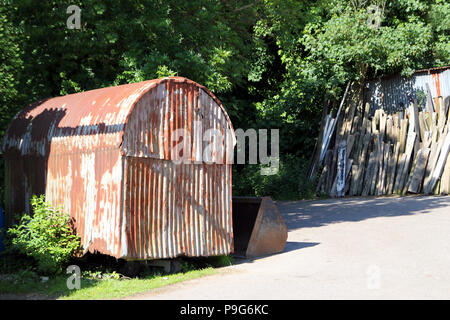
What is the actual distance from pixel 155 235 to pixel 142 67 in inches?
192

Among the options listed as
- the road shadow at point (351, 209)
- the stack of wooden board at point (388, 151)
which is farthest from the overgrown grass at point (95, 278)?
the stack of wooden board at point (388, 151)

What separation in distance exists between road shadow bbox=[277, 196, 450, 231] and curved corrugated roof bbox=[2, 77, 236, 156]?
5760 mm

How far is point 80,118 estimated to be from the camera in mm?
9844

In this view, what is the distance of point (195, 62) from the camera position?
12914 millimetres

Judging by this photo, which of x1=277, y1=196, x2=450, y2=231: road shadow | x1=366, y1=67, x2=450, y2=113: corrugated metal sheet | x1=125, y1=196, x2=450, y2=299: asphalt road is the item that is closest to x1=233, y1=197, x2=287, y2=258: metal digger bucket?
x1=125, y1=196, x2=450, y2=299: asphalt road

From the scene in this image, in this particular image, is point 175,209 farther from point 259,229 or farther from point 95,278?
point 259,229

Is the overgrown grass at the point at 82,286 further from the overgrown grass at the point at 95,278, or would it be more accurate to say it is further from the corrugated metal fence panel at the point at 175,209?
the corrugated metal fence panel at the point at 175,209

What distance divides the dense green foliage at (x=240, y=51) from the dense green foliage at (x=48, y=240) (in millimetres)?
3526

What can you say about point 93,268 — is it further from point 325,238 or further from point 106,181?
point 325,238

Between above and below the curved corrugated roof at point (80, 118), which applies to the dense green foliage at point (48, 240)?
below

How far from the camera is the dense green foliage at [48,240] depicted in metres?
8.80

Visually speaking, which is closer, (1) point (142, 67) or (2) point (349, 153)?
(1) point (142, 67)

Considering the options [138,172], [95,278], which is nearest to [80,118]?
[138,172]

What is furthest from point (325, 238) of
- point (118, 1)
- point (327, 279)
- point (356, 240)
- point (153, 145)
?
point (118, 1)
